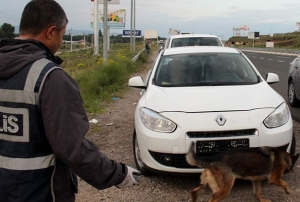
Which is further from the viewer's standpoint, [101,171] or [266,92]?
[266,92]

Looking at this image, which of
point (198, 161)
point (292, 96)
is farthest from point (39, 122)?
point (292, 96)

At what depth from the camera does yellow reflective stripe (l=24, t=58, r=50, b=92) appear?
71.6 inches

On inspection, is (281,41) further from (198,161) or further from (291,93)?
(198,161)

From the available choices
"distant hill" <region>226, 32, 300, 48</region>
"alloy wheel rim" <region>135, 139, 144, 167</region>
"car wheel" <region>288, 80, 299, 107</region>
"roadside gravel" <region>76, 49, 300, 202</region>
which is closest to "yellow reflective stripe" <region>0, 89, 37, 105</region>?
"roadside gravel" <region>76, 49, 300, 202</region>

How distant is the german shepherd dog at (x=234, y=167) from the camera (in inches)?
145

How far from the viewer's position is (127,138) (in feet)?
21.8

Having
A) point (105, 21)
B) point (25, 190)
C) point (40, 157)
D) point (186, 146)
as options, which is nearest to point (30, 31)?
point (40, 157)

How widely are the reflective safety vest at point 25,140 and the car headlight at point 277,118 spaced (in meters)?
3.01

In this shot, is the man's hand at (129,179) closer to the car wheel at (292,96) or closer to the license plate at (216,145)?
the license plate at (216,145)

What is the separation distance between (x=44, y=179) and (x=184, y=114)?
261 centimetres

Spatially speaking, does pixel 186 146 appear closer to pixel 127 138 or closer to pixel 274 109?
pixel 274 109

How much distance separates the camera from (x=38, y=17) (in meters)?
1.94

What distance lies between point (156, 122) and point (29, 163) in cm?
265

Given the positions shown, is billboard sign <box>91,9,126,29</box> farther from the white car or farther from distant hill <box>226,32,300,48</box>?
the white car
